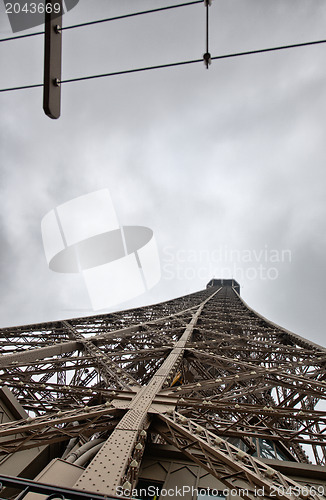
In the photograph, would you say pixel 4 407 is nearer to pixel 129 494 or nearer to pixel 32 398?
pixel 32 398

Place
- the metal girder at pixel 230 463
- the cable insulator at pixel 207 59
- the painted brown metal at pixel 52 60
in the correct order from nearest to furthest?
the metal girder at pixel 230 463 < the painted brown metal at pixel 52 60 < the cable insulator at pixel 207 59

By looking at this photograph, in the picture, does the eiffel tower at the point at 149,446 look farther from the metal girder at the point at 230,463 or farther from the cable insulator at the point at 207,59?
the cable insulator at the point at 207,59

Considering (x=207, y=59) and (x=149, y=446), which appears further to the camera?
(x=149, y=446)

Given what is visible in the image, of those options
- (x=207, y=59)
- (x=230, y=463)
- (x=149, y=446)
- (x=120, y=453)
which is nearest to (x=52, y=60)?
(x=207, y=59)

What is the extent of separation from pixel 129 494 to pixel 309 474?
3.25 meters

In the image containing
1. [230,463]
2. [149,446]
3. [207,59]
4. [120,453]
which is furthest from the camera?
[149,446]

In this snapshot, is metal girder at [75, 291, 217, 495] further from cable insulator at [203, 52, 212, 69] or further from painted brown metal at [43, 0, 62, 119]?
cable insulator at [203, 52, 212, 69]

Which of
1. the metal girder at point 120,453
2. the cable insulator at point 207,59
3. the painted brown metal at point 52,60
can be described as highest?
the cable insulator at point 207,59

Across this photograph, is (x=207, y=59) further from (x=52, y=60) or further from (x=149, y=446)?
(x=149, y=446)

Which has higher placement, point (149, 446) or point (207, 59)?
point (207, 59)

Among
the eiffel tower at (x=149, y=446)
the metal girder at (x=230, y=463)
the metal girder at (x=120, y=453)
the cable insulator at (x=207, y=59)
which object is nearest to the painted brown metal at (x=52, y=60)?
the cable insulator at (x=207, y=59)

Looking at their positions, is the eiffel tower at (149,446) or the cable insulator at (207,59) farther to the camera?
the cable insulator at (207,59)

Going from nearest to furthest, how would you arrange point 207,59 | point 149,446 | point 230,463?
point 230,463, point 207,59, point 149,446

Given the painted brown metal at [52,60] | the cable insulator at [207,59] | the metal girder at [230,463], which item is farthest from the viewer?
the cable insulator at [207,59]
